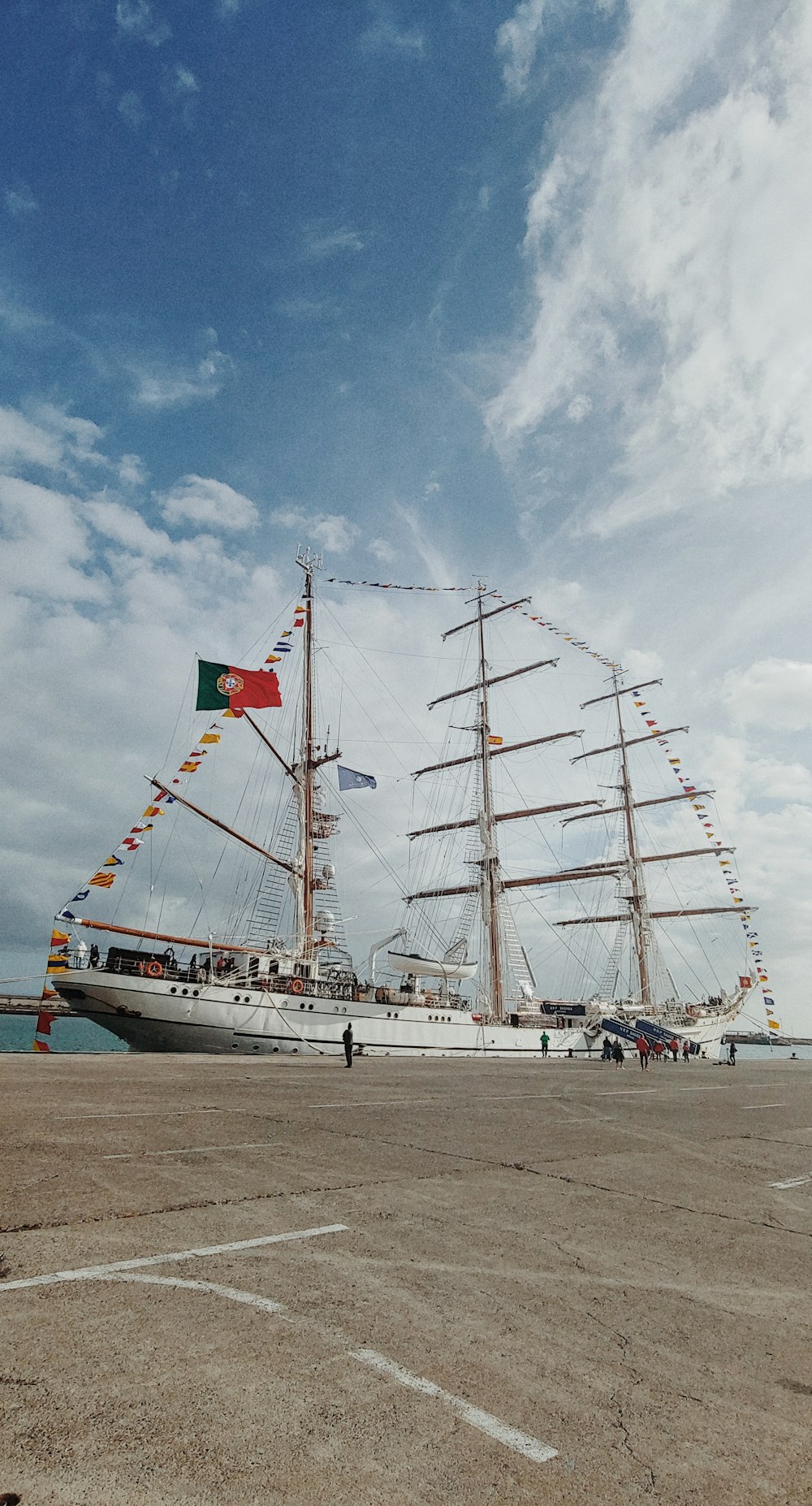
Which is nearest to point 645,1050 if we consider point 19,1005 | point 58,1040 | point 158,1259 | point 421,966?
point 421,966

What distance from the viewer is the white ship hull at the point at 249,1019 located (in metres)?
30.6

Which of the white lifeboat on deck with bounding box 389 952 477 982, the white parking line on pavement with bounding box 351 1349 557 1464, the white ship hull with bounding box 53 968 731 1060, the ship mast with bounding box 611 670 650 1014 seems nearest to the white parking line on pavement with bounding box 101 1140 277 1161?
the white parking line on pavement with bounding box 351 1349 557 1464

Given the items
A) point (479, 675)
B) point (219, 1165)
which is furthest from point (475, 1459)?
point (479, 675)

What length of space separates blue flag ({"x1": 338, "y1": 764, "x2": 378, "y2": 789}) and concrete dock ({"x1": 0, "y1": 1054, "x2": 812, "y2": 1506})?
3350cm

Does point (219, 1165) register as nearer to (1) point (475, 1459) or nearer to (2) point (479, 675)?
(1) point (475, 1459)

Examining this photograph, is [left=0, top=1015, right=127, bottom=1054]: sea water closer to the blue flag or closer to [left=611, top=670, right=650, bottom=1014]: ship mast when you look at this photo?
the blue flag

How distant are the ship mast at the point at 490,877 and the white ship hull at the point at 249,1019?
25.0 ft

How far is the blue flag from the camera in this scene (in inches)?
1661

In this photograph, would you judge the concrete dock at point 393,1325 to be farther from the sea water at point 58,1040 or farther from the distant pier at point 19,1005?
the distant pier at point 19,1005

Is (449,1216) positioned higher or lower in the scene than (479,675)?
lower

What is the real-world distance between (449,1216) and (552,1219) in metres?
0.82

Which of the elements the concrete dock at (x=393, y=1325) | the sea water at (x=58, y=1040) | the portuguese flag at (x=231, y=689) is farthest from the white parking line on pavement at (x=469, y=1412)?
the portuguese flag at (x=231, y=689)

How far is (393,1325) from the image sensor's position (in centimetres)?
377

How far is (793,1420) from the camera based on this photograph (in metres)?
3.12
